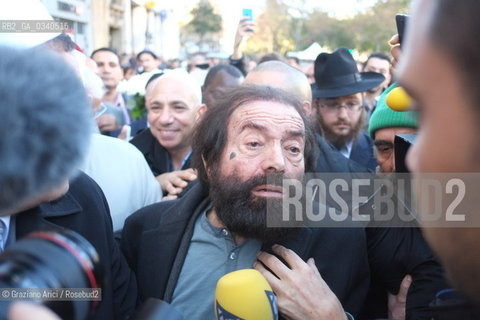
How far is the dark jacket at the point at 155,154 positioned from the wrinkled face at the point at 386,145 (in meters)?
1.35

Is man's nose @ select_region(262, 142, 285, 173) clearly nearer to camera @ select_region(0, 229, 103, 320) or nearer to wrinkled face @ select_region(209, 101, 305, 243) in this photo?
wrinkled face @ select_region(209, 101, 305, 243)

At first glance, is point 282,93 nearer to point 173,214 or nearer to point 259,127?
point 259,127

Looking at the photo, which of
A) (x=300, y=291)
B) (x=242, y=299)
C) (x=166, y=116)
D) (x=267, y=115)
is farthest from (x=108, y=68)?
→ (x=242, y=299)

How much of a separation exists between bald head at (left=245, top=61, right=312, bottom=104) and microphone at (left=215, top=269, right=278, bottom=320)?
2.13 m

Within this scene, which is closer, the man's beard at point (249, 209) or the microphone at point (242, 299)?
the microphone at point (242, 299)

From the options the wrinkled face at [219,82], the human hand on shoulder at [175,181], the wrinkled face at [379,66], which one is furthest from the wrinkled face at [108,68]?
the human hand on shoulder at [175,181]

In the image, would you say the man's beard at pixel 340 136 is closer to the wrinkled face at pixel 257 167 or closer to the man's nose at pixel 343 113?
the man's nose at pixel 343 113

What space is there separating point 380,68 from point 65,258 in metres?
7.04

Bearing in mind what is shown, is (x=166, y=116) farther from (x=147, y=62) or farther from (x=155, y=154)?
(x=147, y=62)

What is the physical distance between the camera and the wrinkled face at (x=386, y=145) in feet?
8.82

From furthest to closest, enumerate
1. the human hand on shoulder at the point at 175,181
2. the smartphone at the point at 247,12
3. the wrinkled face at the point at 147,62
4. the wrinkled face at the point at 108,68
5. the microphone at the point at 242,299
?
the wrinkled face at the point at 147,62
the wrinkled face at the point at 108,68
the smartphone at the point at 247,12
the human hand on shoulder at the point at 175,181
the microphone at the point at 242,299

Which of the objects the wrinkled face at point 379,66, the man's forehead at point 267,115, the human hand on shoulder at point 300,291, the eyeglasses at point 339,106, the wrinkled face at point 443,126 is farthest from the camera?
the wrinkled face at point 379,66

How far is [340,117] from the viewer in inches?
168

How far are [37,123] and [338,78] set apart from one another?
152 inches
